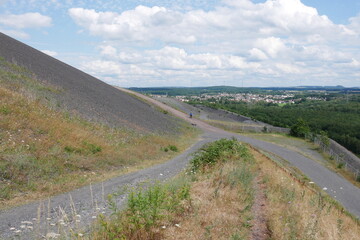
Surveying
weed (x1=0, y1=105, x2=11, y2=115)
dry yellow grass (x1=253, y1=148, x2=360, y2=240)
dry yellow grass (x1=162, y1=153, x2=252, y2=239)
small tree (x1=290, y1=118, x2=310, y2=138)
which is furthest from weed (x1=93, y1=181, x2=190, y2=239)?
small tree (x1=290, y1=118, x2=310, y2=138)

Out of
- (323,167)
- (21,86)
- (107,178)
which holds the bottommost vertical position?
(323,167)

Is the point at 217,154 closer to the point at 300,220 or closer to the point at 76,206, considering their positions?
the point at 76,206

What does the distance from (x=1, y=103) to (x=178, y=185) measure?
9.84 m

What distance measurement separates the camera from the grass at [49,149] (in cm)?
905

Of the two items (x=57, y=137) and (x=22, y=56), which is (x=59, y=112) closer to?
(x=57, y=137)

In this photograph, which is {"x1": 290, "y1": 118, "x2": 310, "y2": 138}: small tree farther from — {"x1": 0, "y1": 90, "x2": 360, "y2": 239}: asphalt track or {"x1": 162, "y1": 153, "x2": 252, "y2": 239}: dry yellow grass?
{"x1": 162, "y1": 153, "x2": 252, "y2": 239}: dry yellow grass

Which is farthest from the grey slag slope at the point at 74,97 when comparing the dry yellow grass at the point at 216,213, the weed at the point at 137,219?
the weed at the point at 137,219

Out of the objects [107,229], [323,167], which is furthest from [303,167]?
[107,229]

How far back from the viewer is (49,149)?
11.6 meters

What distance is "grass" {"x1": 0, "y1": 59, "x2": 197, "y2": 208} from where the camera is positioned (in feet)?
29.7

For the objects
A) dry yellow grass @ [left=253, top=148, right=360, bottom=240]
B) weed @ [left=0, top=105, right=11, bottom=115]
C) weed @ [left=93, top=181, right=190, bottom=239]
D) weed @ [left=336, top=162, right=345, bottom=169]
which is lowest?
weed @ [left=336, top=162, right=345, bottom=169]

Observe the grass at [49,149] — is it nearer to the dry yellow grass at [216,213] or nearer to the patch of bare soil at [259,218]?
the dry yellow grass at [216,213]

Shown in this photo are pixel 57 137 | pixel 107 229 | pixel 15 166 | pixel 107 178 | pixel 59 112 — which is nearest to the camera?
pixel 107 229

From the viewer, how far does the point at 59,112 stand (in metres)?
16.5
